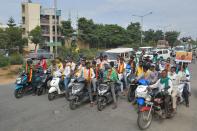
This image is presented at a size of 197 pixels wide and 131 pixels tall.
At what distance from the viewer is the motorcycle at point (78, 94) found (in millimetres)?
9625

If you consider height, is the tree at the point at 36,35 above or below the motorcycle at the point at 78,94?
above

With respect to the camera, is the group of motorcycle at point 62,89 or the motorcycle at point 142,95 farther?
the group of motorcycle at point 62,89

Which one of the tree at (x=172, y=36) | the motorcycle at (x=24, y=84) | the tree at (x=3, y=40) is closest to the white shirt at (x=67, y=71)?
the motorcycle at (x=24, y=84)

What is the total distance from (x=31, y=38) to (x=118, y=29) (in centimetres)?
2052

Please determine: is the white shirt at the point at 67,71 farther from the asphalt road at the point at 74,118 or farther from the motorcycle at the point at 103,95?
the motorcycle at the point at 103,95

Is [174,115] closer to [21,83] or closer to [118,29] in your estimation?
[21,83]

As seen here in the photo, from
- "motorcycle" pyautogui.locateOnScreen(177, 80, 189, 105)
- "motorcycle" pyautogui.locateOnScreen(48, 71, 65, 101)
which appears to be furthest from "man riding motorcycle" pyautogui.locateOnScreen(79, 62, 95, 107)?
"motorcycle" pyautogui.locateOnScreen(177, 80, 189, 105)

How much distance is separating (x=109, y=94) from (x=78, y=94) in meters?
1.13

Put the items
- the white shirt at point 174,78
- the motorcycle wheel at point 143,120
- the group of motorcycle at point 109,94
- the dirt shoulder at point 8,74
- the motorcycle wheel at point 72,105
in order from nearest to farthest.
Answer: the motorcycle wheel at point 143,120 → the group of motorcycle at point 109,94 → the white shirt at point 174,78 → the motorcycle wheel at point 72,105 → the dirt shoulder at point 8,74

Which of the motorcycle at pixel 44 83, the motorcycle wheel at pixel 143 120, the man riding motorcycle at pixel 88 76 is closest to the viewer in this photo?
the motorcycle wheel at pixel 143 120

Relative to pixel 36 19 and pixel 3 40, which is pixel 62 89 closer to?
pixel 3 40

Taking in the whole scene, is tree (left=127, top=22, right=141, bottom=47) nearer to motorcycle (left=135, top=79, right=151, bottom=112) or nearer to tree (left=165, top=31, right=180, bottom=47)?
tree (left=165, top=31, right=180, bottom=47)

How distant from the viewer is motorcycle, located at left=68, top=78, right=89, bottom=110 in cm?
962

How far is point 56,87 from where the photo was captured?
441 inches
